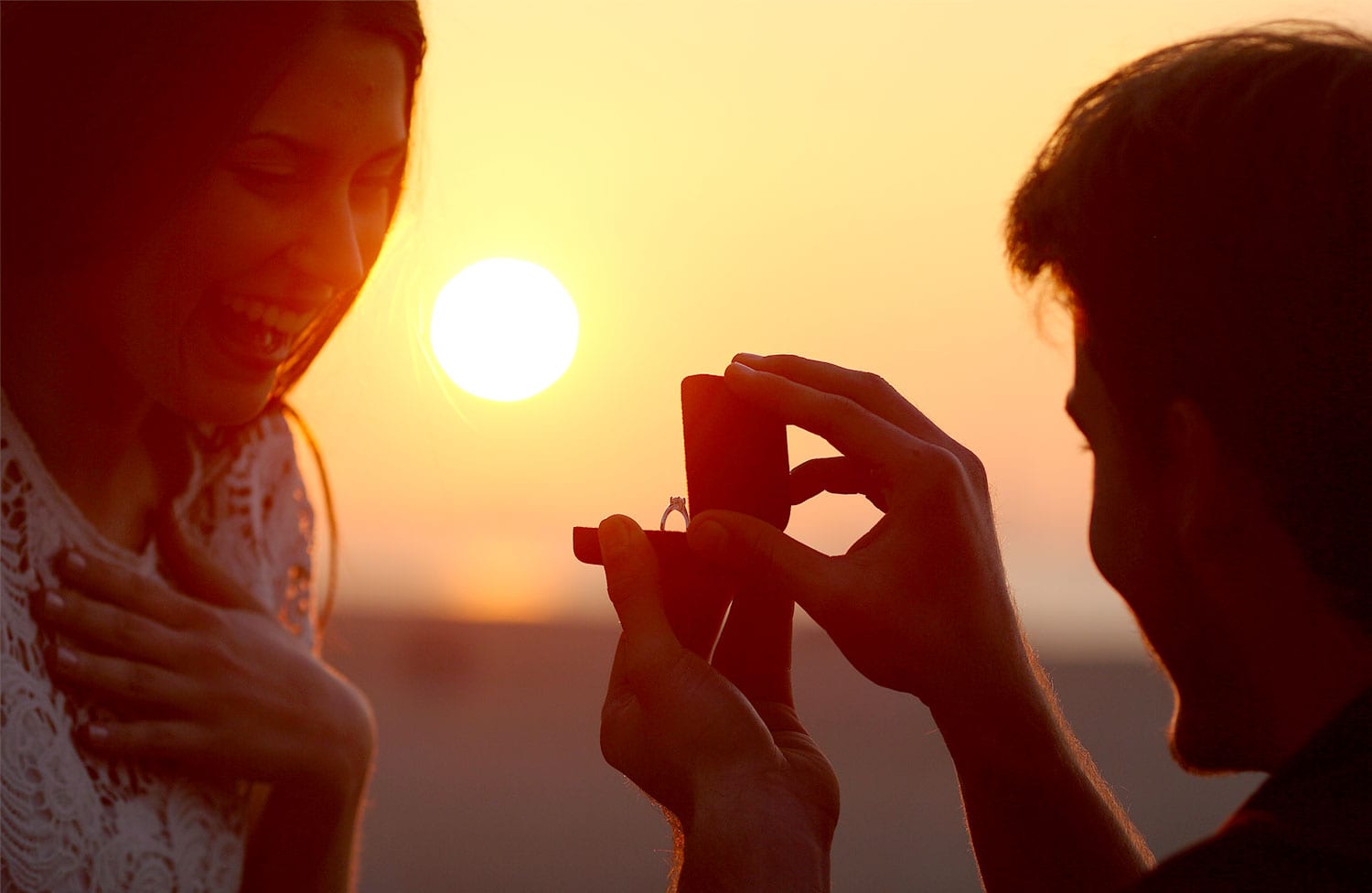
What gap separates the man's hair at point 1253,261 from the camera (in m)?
1.54

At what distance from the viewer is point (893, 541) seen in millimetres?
1830

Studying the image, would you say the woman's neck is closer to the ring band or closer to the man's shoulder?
the ring band

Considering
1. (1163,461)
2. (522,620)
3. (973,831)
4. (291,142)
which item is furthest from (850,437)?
(522,620)

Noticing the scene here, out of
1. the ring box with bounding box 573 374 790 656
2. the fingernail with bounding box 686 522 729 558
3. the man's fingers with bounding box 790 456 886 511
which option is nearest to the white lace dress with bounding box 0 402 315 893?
the ring box with bounding box 573 374 790 656

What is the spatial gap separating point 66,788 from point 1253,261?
212 centimetres

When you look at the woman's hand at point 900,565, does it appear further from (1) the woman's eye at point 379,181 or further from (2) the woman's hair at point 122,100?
(2) the woman's hair at point 122,100

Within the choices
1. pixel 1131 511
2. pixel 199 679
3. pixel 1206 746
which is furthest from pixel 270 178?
pixel 1206 746

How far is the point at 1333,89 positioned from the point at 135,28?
200 cm

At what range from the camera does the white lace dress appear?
1.85m

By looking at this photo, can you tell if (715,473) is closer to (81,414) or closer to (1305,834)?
(1305,834)

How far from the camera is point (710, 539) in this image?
184cm

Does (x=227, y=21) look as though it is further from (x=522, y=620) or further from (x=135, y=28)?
(x=522, y=620)

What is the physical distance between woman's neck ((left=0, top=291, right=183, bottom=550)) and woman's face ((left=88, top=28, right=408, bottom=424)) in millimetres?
69

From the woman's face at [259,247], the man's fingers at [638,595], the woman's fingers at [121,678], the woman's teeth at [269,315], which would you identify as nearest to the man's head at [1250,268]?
the man's fingers at [638,595]
